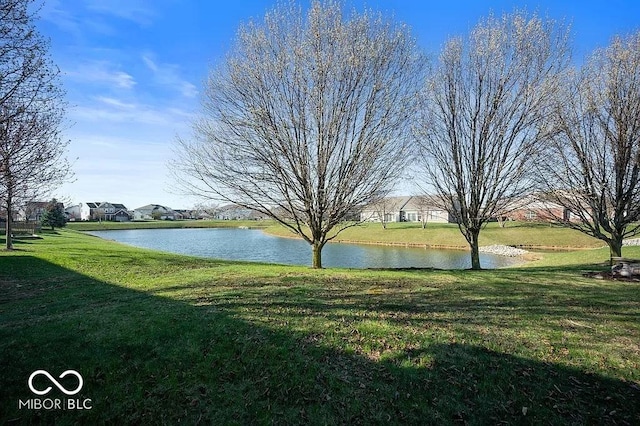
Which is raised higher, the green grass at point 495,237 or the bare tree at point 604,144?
the bare tree at point 604,144

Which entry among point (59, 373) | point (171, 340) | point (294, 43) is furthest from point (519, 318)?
point (294, 43)

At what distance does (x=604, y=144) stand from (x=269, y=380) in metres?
14.4

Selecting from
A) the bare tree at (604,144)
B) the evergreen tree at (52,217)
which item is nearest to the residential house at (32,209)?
the evergreen tree at (52,217)

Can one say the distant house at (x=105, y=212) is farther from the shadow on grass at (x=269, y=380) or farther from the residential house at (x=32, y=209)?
the shadow on grass at (x=269, y=380)

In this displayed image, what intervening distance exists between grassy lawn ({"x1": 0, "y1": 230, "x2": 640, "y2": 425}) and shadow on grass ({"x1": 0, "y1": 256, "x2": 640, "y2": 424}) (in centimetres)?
2

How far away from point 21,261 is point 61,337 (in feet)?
34.5

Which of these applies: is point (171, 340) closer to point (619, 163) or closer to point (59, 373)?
point (59, 373)

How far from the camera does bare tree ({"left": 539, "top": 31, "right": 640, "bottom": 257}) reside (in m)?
12.2

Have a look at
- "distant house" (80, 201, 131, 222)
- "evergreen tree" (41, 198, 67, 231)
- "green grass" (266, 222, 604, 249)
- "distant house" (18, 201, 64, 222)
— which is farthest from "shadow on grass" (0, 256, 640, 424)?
"distant house" (80, 201, 131, 222)

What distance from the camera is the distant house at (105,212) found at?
94.2 m

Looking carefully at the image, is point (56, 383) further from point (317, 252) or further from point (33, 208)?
point (33, 208)

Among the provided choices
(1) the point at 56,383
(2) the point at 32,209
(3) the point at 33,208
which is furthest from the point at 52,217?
(1) the point at 56,383

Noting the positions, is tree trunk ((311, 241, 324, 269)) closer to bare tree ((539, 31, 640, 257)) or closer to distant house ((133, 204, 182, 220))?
bare tree ((539, 31, 640, 257))

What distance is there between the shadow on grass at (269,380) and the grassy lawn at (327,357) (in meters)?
0.02
